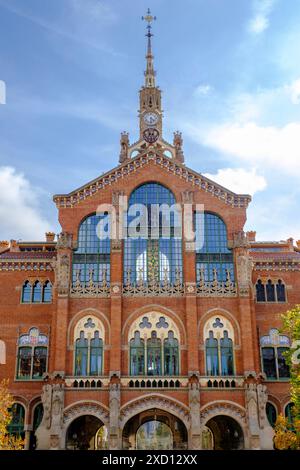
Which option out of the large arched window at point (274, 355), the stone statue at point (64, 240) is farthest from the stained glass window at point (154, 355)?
the stone statue at point (64, 240)

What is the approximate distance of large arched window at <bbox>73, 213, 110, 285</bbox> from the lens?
159 feet

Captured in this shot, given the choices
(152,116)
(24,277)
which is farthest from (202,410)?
(152,116)

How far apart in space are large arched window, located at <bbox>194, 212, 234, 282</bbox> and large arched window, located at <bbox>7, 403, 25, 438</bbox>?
18535mm

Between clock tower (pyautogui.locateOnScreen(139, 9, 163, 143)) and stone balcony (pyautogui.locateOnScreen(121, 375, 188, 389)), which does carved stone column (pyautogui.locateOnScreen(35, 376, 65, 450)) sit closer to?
stone balcony (pyautogui.locateOnScreen(121, 375, 188, 389))

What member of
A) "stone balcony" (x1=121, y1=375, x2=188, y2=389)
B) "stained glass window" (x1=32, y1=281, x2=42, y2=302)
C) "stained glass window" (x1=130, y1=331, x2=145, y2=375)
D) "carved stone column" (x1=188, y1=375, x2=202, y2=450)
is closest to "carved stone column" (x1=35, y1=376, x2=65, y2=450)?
"stone balcony" (x1=121, y1=375, x2=188, y2=389)

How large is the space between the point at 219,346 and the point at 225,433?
8510mm

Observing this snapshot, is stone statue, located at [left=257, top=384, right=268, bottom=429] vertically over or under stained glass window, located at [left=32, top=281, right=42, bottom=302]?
under

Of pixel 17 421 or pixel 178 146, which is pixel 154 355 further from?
pixel 178 146

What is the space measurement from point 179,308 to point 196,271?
3.61 metres

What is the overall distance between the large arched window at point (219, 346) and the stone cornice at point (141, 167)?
10893mm

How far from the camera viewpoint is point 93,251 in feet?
162

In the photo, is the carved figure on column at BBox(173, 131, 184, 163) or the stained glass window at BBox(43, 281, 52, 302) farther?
the carved figure on column at BBox(173, 131, 184, 163)

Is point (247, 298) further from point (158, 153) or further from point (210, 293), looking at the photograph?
point (158, 153)

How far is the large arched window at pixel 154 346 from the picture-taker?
45688 mm
